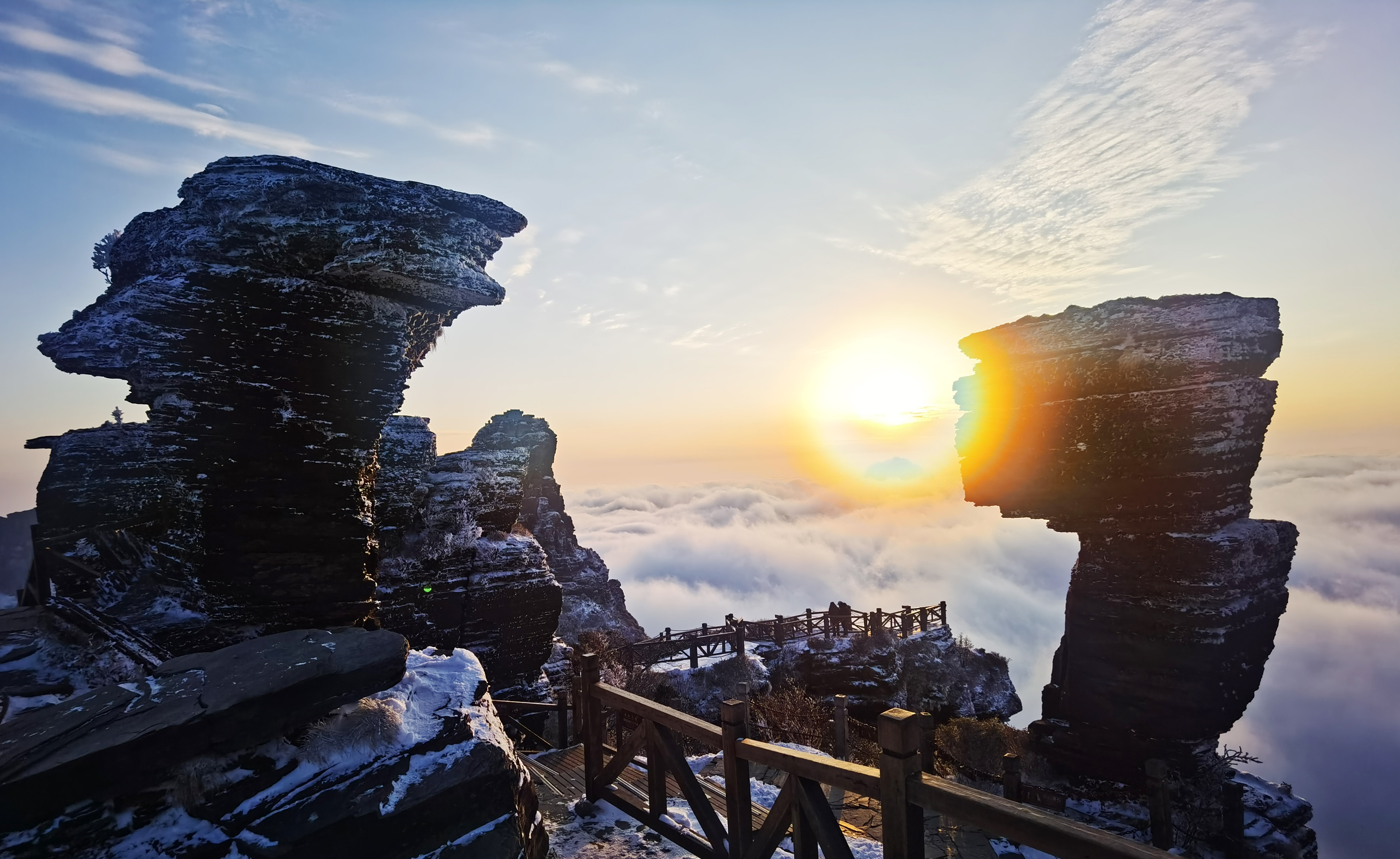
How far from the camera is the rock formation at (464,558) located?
13516mm

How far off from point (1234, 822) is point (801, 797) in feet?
45.6

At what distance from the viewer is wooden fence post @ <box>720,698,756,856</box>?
4676mm

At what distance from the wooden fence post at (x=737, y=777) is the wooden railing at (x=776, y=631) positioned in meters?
17.8

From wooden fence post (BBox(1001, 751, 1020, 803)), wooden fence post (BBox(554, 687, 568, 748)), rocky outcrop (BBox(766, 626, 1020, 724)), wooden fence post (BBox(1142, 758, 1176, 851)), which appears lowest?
rocky outcrop (BBox(766, 626, 1020, 724))

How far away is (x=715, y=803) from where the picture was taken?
679 cm

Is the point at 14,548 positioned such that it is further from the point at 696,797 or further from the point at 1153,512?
the point at 1153,512

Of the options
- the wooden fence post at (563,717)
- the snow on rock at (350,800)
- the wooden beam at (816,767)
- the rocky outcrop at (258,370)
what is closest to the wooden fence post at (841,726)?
the wooden fence post at (563,717)

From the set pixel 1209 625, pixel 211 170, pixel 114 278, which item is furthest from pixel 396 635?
pixel 1209 625

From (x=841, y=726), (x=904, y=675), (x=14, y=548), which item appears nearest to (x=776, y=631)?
(x=904, y=675)

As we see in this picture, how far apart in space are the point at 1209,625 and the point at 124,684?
18.2 meters

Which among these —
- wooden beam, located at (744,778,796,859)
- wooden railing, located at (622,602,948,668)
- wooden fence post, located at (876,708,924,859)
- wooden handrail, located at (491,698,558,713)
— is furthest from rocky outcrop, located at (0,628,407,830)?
wooden railing, located at (622,602,948,668)

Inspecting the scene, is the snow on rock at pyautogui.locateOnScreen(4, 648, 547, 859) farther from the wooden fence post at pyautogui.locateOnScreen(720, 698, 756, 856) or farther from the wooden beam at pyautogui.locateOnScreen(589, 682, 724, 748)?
the wooden fence post at pyautogui.locateOnScreen(720, 698, 756, 856)

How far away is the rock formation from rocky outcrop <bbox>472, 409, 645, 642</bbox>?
15.0m

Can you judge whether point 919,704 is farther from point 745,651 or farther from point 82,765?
point 82,765
